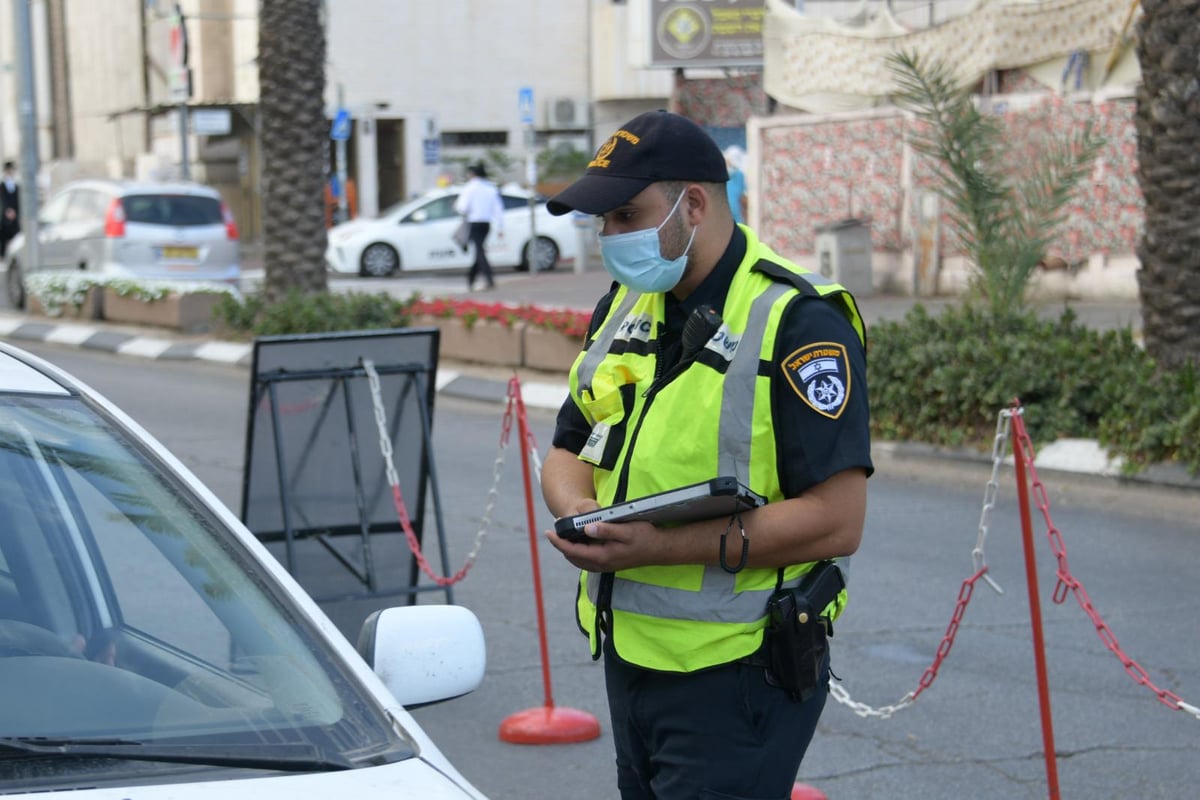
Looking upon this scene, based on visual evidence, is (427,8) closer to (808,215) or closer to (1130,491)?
(808,215)

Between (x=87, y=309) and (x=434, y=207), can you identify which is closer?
(x=87, y=309)

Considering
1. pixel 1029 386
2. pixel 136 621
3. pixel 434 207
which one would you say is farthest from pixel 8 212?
pixel 136 621

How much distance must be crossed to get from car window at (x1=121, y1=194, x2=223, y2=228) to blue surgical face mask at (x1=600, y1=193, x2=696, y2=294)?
60.0 feet

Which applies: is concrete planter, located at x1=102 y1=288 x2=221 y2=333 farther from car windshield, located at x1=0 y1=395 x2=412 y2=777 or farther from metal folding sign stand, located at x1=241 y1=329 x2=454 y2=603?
car windshield, located at x1=0 y1=395 x2=412 y2=777

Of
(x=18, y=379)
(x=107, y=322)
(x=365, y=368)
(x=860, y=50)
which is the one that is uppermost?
(x=860, y=50)

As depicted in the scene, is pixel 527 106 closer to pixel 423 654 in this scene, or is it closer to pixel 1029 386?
pixel 1029 386

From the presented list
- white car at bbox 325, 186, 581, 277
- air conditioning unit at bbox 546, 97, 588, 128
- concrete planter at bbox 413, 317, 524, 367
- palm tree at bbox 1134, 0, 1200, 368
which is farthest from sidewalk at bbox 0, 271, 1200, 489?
air conditioning unit at bbox 546, 97, 588, 128

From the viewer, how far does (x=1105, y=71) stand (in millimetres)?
19031

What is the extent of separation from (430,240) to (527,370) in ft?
41.5

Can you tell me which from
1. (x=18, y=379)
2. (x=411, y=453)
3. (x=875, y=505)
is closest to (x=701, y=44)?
(x=875, y=505)

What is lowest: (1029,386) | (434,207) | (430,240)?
(430,240)

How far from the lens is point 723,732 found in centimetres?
290

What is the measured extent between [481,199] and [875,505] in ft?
47.3

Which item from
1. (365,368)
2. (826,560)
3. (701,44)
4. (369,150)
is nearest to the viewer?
(826,560)
